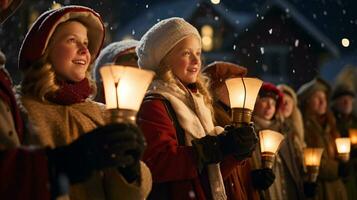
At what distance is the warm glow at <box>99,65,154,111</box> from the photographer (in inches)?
142

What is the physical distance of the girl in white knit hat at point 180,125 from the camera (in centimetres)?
489

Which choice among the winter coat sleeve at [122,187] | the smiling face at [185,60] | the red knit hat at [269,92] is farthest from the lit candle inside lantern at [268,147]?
the winter coat sleeve at [122,187]

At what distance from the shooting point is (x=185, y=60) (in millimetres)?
5520

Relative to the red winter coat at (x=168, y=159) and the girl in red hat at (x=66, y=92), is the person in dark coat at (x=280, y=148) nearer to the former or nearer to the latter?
the red winter coat at (x=168, y=159)

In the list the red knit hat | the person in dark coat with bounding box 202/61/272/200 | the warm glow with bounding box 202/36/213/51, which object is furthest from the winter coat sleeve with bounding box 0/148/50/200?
the warm glow with bounding box 202/36/213/51

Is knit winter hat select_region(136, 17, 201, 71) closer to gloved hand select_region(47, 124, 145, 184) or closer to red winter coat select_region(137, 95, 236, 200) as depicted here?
red winter coat select_region(137, 95, 236, 200)

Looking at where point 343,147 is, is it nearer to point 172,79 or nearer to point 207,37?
point 172,79

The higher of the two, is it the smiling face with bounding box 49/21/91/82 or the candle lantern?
the smiling face with bounding box 49/21/91/82

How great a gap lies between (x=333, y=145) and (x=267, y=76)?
2410 cm

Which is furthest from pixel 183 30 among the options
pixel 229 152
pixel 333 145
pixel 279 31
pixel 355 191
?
pixel 279 31

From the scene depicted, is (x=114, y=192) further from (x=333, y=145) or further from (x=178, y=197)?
(x=333, y=145)

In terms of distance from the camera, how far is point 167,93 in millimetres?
5332

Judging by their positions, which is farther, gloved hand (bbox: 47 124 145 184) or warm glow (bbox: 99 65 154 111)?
warm glow (bbox: 99 65 154 111)

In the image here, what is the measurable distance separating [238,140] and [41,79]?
4.64 feet
